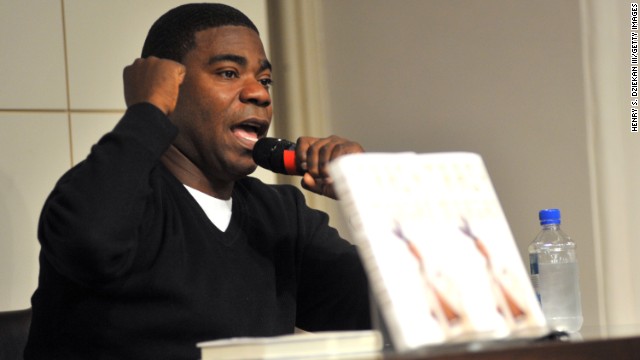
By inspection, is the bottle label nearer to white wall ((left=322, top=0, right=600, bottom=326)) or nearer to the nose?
white wall ((left=322, top=0, right=600, bottom=326))

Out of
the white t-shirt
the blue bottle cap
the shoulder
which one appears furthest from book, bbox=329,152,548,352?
the shoulder

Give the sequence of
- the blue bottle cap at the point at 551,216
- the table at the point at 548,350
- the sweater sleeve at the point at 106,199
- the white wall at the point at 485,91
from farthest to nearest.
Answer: the white wall at the point at 485,91 → the blue bottle cap at the point at 551,216 → the sweater sleeve at the point at 106,199 → the table at the point at 548,350

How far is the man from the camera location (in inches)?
53.9

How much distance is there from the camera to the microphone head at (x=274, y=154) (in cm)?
154

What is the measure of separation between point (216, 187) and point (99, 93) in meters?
0.90

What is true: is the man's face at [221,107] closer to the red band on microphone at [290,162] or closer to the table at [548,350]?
the red band on microphone at [290,162]

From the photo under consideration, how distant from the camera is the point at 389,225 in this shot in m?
0.93

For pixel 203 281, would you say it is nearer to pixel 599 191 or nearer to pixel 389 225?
pixel 389 225

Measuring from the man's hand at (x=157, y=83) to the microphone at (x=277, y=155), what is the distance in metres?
0.21

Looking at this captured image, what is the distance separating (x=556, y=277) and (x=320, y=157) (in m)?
0.61

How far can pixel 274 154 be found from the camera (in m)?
1.60

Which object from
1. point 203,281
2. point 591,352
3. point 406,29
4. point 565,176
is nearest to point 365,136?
point 406,29

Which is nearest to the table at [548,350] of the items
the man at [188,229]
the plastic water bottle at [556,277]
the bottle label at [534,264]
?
the plastic water bottle at [556,277]

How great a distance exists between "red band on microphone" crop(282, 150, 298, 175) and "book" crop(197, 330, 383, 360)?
581 millimetres
